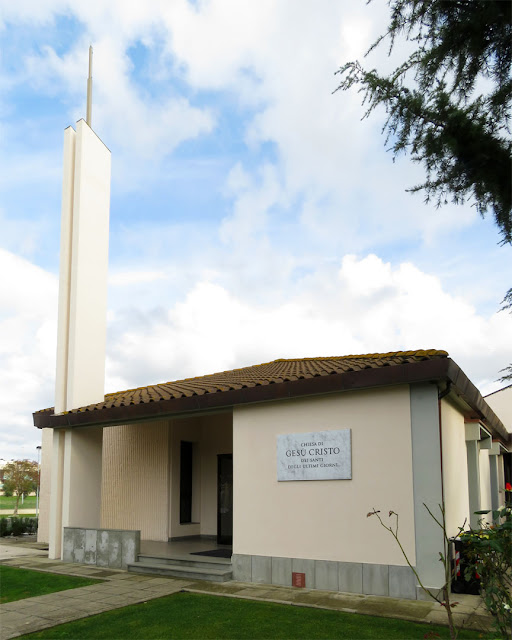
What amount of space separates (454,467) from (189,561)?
520 centimetres

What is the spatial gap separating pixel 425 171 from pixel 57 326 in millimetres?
11371

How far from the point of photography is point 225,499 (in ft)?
49.7

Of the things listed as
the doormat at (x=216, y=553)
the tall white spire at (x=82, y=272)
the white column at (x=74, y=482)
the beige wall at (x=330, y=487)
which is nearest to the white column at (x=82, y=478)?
the white column at (x=74, y=482)

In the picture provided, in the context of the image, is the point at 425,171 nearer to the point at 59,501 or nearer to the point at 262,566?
the point at 262,566

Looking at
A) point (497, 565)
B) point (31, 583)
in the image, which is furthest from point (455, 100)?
point (31, 583)

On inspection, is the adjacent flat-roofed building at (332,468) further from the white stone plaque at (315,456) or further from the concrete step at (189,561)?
the concrete step at (189,561)

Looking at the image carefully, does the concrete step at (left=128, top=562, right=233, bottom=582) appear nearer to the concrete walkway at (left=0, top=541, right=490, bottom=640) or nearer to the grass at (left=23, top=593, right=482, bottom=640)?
the concrete walkway at (left=0, top=541, right=490, bottom=640)

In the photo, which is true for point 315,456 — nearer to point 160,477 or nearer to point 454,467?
point 454,467

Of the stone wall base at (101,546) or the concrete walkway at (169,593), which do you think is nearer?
the concrete walkway at (169,593)

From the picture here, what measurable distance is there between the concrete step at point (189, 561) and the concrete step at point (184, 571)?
0.18 ft

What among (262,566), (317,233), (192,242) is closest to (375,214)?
(317,233)

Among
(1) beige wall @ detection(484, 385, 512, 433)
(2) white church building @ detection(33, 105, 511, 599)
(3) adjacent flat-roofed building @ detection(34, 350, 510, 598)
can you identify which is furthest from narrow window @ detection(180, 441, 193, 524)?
(1) beige wall @ detection(484, 385, 512, 433)

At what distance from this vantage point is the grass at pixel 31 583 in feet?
31.9

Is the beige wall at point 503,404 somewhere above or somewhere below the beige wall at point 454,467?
above
